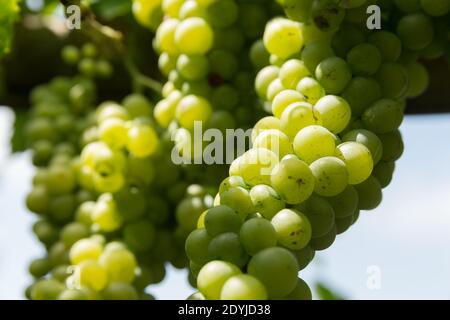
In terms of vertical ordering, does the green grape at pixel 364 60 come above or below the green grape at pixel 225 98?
below

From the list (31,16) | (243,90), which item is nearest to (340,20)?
(243,90)

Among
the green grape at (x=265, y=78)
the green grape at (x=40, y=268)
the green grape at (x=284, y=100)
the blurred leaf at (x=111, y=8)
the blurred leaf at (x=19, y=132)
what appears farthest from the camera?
the blurred leaf at (x=19, y=132)

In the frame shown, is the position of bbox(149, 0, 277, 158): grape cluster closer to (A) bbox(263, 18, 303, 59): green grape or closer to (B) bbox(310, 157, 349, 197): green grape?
(A) bbox(263, 18, 303, 59): green grape

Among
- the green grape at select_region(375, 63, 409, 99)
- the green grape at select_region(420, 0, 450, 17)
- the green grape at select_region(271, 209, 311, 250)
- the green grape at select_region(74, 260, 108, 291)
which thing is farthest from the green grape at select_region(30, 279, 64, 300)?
the green grape at select_region(420, 0, 450, 17)

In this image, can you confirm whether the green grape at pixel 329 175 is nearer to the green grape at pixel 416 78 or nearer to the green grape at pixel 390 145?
the green grape at pixel 390 145

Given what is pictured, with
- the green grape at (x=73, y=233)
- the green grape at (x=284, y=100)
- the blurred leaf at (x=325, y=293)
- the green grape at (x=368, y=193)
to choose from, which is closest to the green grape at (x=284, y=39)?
the green grape at (x=284, y=100)

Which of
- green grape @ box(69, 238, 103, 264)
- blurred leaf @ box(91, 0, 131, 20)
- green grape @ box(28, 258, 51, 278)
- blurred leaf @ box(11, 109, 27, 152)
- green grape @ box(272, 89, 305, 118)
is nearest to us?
green grape @ box(272, 89, 305, 118)
